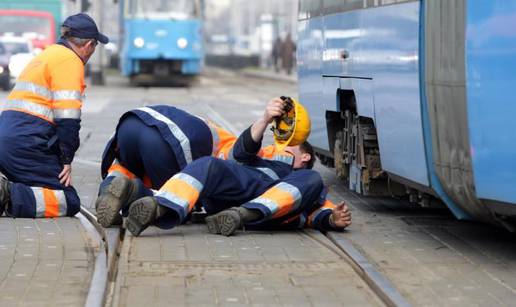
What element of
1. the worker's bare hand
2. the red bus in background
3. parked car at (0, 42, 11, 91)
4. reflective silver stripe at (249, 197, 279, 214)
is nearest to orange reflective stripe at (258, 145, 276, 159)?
the worker's bare hand

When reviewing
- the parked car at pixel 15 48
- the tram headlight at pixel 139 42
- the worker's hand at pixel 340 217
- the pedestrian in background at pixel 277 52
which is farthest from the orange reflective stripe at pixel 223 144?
the pedestrian in background at pixel 277 52

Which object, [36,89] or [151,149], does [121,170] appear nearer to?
[151,149]

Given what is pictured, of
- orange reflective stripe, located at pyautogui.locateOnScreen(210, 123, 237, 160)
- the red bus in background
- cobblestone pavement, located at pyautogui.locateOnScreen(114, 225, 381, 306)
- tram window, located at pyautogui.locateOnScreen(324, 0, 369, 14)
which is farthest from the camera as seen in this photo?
the red bus in background

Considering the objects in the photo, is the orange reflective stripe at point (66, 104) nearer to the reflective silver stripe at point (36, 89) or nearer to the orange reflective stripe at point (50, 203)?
the reflective silver stripe at point (36, 89)

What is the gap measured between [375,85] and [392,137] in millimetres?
600

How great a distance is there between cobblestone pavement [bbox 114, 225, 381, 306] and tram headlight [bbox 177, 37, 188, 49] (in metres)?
27.0

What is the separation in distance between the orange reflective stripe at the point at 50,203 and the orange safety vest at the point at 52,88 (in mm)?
527

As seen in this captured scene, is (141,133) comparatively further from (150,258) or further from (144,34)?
(144,34)

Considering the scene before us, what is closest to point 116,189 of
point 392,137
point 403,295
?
point 392,137

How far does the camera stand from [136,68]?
36.4 meters

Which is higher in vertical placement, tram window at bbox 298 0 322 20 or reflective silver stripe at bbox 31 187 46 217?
tram window at bbox 298 0 322 20

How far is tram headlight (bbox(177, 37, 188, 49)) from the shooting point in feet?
118

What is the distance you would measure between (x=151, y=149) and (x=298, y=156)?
3.56 feet

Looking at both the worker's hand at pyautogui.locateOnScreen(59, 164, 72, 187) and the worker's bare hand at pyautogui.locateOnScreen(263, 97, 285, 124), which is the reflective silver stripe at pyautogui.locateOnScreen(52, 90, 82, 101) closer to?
the worker's hand at pyautogui.locateOnScreen(59, 164, 72, 187)
